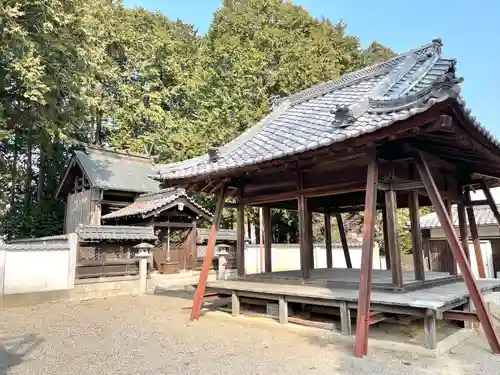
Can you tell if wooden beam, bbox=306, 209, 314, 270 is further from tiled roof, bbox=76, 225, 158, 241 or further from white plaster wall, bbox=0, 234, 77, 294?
white plaster wall, bbox=0, 234, 77, 294

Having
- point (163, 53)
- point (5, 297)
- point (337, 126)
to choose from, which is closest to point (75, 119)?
point (5, 297)

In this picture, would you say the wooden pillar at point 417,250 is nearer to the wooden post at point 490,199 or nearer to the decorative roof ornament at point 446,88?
the wooden post at point 490,199

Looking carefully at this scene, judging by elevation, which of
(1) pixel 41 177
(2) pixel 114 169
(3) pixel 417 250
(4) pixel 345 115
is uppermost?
(1) pixel 41 177

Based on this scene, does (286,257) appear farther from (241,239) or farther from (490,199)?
(490,199)

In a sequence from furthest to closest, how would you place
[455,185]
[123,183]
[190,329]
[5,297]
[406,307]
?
1. [123,183]
2. [5,297]
3. [455,185]
4. [190,329]
5. [406,307]

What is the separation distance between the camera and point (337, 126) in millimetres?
5957

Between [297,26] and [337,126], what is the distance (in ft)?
77.0

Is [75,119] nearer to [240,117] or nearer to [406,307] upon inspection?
[240,117]

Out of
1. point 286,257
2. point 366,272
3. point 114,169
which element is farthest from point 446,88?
point 114,169

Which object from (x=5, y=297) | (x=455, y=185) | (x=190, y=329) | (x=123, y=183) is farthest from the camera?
(x=123, y=183)

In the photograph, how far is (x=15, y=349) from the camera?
5.92m

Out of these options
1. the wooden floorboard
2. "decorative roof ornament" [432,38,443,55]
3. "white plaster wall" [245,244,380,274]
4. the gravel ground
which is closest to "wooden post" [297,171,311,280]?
the wooden floorboard

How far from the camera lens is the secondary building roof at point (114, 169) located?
1962 cm

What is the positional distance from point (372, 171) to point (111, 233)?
11018 millimetres
